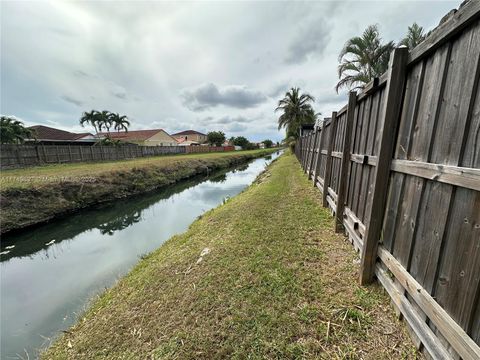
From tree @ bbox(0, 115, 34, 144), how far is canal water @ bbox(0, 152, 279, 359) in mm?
14984

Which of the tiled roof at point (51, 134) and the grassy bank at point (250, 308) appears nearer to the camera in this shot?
the grassy bank at point (250, 308)

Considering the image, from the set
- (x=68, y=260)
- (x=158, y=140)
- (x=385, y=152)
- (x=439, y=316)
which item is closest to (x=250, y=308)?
(x=439, y=316)

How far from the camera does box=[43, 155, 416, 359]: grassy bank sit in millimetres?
1962

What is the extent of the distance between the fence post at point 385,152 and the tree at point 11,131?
83.6 ft

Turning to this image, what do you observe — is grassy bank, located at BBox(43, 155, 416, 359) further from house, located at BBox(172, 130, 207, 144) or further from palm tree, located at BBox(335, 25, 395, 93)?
house, located at BBox(172, 130, 207, 144)

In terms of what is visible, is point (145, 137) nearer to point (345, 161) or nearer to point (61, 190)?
point (61, 190)

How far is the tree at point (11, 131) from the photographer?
17.8 m

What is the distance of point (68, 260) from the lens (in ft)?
19.9

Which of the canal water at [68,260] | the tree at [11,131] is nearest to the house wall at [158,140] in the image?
the tree at [11,131]

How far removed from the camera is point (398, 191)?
6.61 ft

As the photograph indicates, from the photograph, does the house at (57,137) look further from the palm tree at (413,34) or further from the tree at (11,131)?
the palm tree at (413,34)

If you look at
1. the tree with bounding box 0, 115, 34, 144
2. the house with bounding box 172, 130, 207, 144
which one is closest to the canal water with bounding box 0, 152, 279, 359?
the tree with bounding box 0, 115, 34, 144

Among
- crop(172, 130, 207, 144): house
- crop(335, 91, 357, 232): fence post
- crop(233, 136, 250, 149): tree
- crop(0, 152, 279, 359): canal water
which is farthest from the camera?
crop(172, 130, 207, 144): house

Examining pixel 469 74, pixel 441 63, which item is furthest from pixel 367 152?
pixel 469 74
